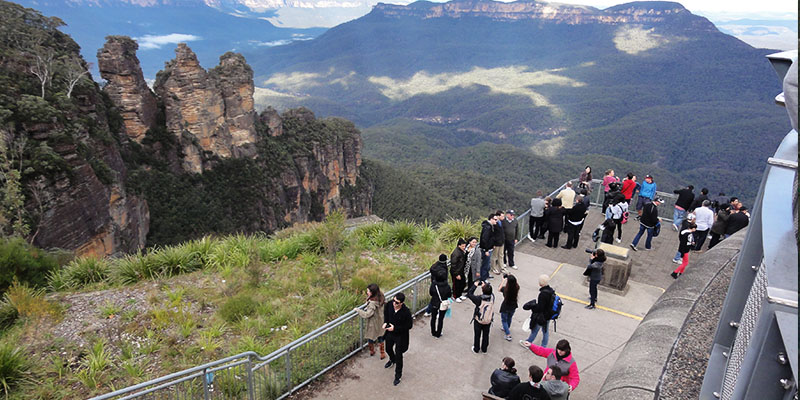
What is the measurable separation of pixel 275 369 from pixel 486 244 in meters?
5.28

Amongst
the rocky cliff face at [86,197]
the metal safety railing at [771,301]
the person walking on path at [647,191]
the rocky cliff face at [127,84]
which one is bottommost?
the rocky cliff face at [86,197]

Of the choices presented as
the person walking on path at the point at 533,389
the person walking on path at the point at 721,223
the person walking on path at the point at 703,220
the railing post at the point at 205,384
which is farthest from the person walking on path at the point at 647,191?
the railing post at the point at 205,384

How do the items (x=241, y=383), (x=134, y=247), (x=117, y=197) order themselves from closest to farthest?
(x=241, y=383), (x=117, y=197), (x=134, y=247)

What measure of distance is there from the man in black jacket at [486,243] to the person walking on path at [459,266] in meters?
0.82

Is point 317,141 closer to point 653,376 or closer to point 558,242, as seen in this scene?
point 558,242

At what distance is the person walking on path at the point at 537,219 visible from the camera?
534 inches

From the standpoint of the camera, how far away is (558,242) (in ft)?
46.3

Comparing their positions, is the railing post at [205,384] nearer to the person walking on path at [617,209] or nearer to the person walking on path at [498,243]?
the person walking on path at [498,243]

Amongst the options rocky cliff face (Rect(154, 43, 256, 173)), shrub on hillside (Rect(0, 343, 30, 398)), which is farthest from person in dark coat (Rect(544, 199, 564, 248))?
rocky cliff face (Rect(154, 43, 256, 173))

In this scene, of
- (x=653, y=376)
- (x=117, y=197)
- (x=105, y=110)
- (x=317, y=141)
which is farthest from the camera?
(x=317, y=141)

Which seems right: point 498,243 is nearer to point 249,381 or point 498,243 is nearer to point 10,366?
point 249,381

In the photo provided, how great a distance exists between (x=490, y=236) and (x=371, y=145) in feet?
411

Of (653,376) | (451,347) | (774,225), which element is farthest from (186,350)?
(774,225)

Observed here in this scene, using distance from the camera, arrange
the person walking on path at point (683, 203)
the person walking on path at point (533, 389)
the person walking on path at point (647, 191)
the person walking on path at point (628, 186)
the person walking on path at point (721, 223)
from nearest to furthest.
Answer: the person walking on path at point (533, 389), the person walking on path at point (721, 223), the person walking on path at point (683, 203), the person walking on path at point (628, 186), the person walking on path at point (647, 191)
